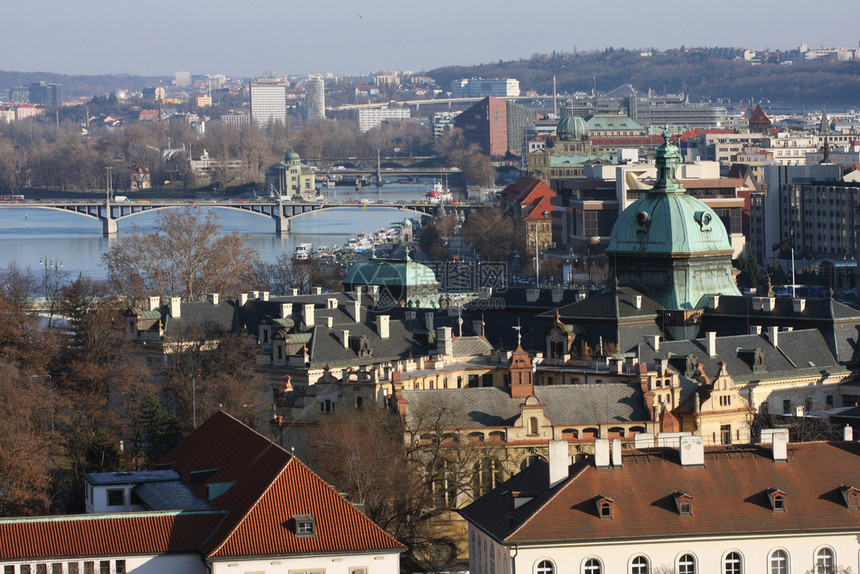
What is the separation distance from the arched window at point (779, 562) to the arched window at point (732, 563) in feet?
2.25

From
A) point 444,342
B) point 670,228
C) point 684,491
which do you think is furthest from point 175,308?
point 684,491

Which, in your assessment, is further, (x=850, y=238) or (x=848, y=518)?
(x=850, y=238)

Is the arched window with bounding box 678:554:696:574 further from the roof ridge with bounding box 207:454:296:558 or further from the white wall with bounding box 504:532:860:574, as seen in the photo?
the roof ridge with bounding box 207:454:296:558

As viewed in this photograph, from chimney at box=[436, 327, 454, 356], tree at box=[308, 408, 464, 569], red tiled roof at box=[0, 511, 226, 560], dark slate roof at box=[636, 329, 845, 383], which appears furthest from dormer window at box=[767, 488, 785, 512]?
chimney at box=[436, 327, 454, 356]

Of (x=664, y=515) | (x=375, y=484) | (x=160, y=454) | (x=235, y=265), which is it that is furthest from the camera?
(x=235, y=265)

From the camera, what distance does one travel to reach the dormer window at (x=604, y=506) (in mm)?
46312

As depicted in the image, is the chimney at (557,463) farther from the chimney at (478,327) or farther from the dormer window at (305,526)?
the chimney at (478,327)

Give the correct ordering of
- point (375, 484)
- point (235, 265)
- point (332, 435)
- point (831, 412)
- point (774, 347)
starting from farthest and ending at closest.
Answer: point (235, 265) < point (774, 347) < point (831, 412) < point (332, 435) < point (375, 484)

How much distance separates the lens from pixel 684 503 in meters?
46.8

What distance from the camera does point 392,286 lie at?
9406 cm

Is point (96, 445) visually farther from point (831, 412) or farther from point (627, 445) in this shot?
point (831, 412)

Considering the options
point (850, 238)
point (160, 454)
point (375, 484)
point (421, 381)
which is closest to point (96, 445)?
point (160, 454)

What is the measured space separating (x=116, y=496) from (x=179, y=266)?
204ft

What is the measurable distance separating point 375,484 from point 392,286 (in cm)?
4015
